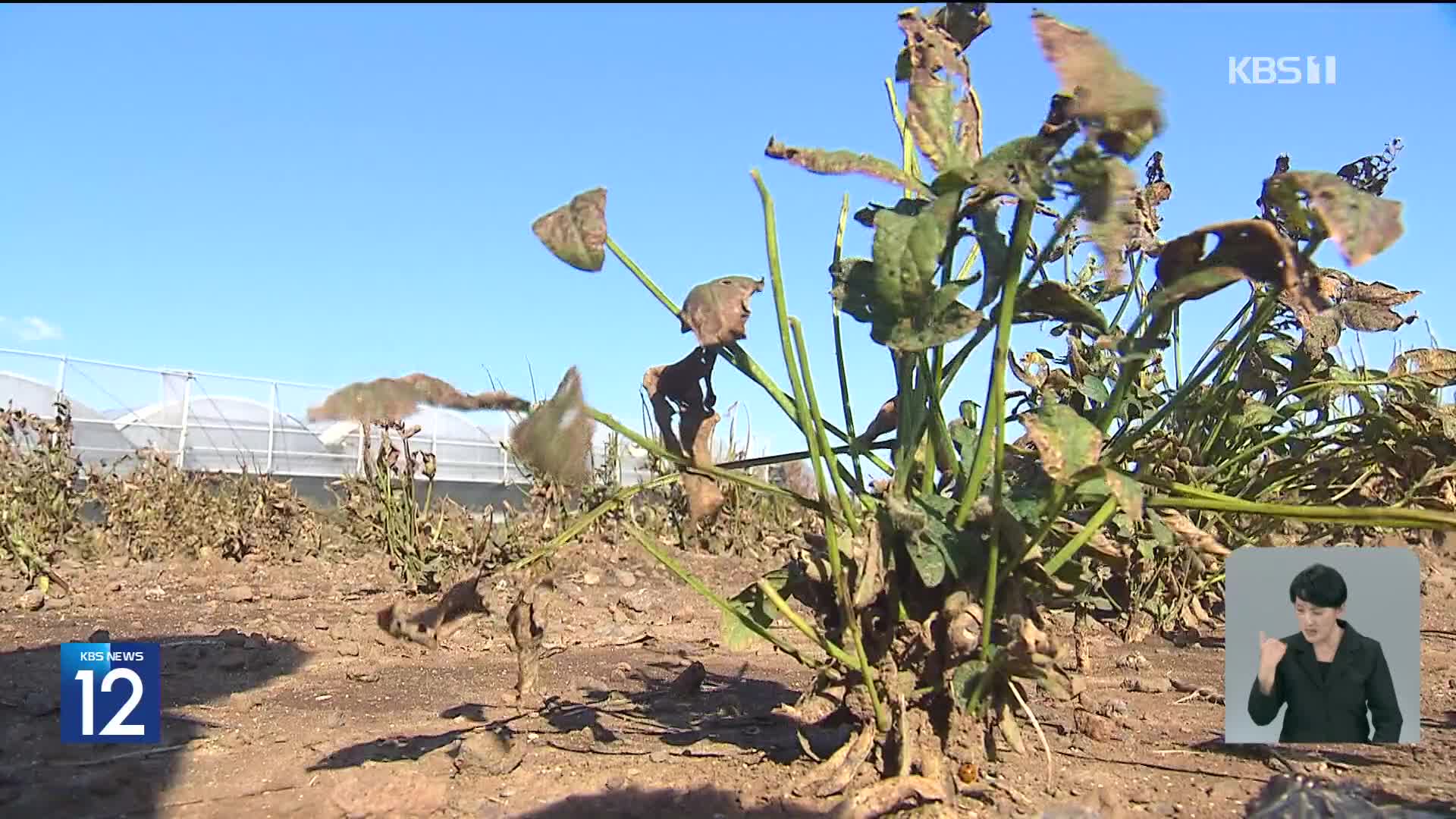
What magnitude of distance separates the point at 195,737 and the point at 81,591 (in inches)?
98.5

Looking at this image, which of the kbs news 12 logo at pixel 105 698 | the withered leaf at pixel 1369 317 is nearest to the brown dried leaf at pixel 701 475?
the kbs news 12 logo at pixel 105 698

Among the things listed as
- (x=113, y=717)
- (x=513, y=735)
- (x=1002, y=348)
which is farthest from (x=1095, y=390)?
(x=113, y=717)

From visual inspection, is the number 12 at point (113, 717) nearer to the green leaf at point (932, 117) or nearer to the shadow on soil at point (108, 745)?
the shadow on soil at point (108, 745)

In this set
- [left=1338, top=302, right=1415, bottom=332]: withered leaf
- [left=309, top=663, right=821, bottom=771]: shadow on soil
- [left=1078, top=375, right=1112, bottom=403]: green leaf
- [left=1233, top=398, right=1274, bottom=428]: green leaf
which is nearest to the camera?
[left=309, top=663, right=821, bottom=771]: shadow on soil

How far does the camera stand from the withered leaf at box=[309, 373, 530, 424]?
197cm

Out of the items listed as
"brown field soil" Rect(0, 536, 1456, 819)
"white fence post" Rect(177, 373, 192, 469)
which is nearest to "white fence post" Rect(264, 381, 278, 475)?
"white fence post" Rect(177, 373, 192, 469)

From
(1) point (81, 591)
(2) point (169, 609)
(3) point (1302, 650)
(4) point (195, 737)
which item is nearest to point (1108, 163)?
(3) point (1302, 650)

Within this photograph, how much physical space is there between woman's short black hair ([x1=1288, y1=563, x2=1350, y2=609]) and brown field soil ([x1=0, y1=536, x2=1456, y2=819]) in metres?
0.22

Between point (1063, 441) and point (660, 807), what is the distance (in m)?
0.93

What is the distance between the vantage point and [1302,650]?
7.06ft

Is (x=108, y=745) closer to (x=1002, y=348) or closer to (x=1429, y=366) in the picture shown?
(x=1002, y=348)

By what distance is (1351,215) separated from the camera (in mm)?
1623

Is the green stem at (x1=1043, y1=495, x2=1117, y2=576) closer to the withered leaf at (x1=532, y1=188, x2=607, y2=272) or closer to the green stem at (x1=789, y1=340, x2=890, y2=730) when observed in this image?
the green stem at (x1=789, y1=340, x2=890, y2=730)

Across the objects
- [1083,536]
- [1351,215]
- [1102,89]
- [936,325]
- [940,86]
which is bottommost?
[1083,536]
